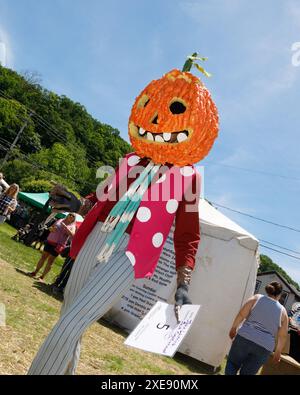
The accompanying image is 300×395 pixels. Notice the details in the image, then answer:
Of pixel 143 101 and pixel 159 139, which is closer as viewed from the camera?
pixel 159 139

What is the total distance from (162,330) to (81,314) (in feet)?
1.26

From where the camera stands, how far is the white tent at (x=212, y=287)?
6176 mm

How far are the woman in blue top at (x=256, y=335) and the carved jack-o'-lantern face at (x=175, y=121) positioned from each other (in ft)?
7.12

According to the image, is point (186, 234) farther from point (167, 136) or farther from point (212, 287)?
point (212, 287)

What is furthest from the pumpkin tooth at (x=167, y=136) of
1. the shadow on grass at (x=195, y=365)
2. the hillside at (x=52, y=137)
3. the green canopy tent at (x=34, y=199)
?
the hillside at (x=52, y=137)

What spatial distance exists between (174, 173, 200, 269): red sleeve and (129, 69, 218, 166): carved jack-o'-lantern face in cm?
26

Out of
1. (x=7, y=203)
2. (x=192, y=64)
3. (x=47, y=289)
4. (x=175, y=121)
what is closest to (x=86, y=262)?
(x=175, y=121)

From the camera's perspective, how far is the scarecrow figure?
198 cm

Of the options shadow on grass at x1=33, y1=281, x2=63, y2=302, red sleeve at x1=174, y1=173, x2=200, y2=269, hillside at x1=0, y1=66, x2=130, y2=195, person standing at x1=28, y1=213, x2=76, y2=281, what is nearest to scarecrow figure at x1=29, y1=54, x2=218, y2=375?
red sleeve at x1=174, y1=173, x2=200, y2=269

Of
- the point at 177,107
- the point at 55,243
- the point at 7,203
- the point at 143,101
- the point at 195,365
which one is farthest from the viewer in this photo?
the point at 55,243

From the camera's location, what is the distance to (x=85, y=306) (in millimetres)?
1854

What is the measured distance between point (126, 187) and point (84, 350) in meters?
2.38
